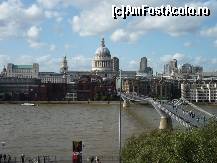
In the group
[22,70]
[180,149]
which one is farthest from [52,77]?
[180,149]

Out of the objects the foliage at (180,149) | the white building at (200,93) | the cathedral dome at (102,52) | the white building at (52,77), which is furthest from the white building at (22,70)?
the foliage at (180,149)

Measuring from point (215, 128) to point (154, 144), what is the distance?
2290 mm

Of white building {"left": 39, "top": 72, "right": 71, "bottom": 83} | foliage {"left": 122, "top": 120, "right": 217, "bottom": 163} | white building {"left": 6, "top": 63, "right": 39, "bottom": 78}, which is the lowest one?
foliage {"left": 122, "top": 120, "right": 217, "bottom": 163}

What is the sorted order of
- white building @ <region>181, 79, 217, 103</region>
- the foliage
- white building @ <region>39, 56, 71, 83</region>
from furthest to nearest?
white building @ <region>39, 56, 71, 83</region>
white building @ <region>181, 79, 217, 103</region>
the foliage

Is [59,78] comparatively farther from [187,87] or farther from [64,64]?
[187,87]

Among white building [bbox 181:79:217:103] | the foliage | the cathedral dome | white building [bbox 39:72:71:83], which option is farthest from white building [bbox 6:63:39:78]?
the foliage

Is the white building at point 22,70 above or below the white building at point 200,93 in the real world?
above

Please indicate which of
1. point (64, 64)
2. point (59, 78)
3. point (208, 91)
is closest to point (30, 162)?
point (208, 91)

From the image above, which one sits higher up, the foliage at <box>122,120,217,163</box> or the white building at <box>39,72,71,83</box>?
the white building at <box>39,72,71,83</box>

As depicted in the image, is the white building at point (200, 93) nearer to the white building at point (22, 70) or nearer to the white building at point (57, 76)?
the white building at point (57, 76)

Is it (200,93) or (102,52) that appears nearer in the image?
(200,93)

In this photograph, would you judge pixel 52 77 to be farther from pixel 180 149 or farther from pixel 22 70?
pixel 180 149

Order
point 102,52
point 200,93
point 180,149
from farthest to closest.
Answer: point 102,52, point 200,93, point 180,149

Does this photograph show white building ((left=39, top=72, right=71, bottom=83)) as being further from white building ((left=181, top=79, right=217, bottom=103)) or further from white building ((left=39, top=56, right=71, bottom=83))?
white building ((left=181, top=79, right=217, bottom=103))
